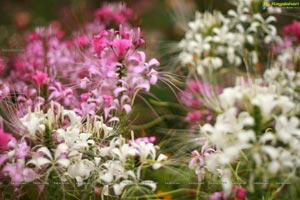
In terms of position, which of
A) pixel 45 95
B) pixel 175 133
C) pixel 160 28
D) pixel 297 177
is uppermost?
pixel 160 28

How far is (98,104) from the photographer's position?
1171 mm

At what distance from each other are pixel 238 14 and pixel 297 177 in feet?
2.54

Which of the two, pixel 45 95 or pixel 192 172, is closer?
pixel 192 172

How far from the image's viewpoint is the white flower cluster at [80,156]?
98 centimetres

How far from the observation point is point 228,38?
5.01ft

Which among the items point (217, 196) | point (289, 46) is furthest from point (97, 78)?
point (289, 46)

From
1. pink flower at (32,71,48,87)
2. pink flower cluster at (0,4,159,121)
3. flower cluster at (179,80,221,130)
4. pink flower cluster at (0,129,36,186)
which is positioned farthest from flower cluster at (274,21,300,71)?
pink flower cluster at (0,129,36,186)

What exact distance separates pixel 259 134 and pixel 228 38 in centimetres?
69

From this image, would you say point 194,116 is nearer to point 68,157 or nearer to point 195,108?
point 195,108

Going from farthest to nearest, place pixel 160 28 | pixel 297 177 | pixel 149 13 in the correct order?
1. pixel 149 13
2. pixel 160 28
3. pixel 297 177

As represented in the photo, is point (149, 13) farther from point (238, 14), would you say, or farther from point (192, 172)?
point (192, 172)

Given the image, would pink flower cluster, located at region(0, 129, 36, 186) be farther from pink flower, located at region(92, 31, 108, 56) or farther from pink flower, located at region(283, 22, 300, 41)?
pink flower, located at region(283, 22, 300, 41)

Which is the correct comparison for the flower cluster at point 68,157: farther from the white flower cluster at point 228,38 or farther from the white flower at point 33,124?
the white flower cluster at point 228,38

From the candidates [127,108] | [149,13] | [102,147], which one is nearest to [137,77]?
[127,108]
